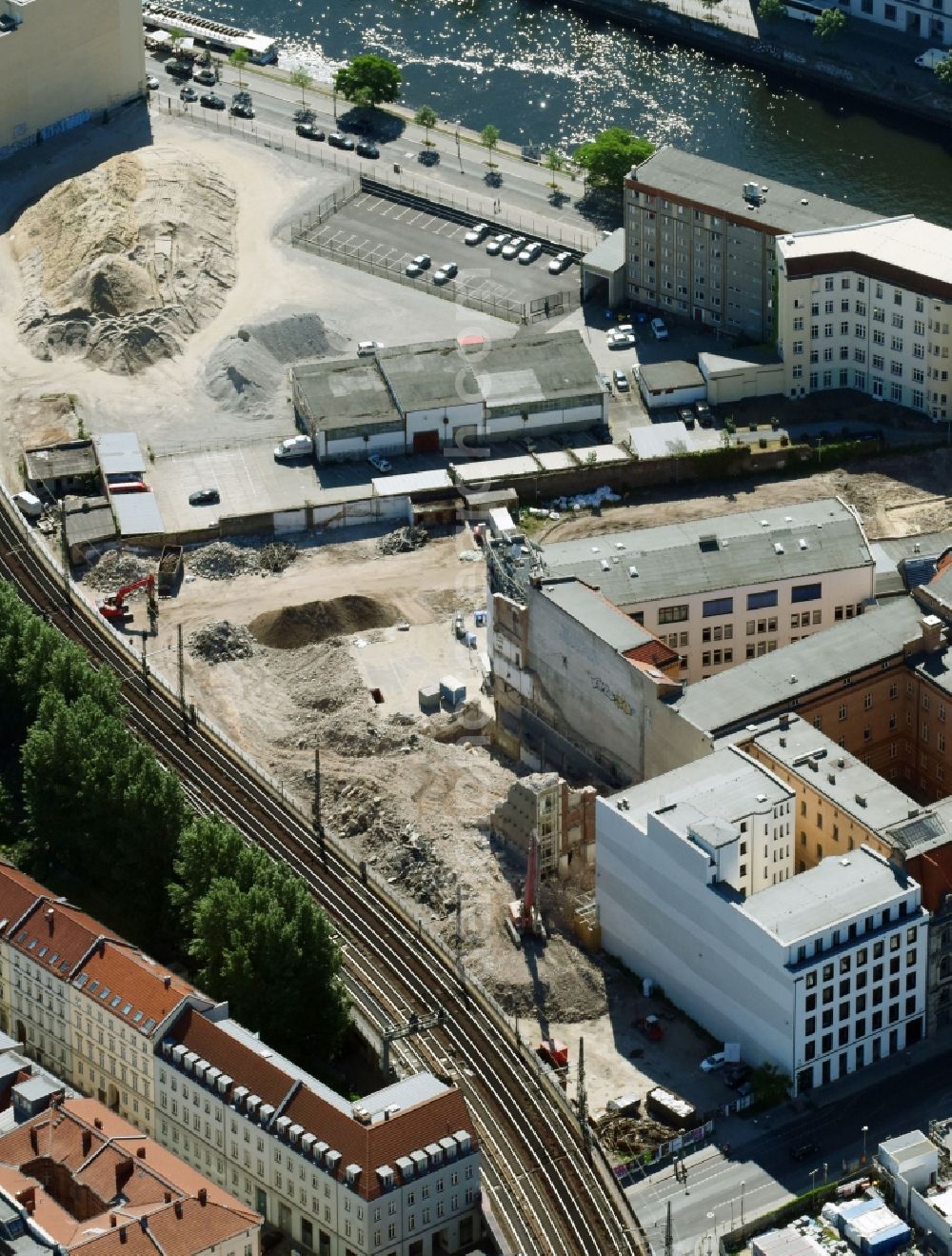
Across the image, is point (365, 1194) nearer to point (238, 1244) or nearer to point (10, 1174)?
point (238, 1244)

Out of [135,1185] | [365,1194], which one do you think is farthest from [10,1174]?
[365,1194]

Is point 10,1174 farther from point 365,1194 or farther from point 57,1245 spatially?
point 365,1194

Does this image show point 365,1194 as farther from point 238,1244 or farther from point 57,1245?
point 57,1245

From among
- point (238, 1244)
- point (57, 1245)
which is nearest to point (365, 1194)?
point (238, 1244)
